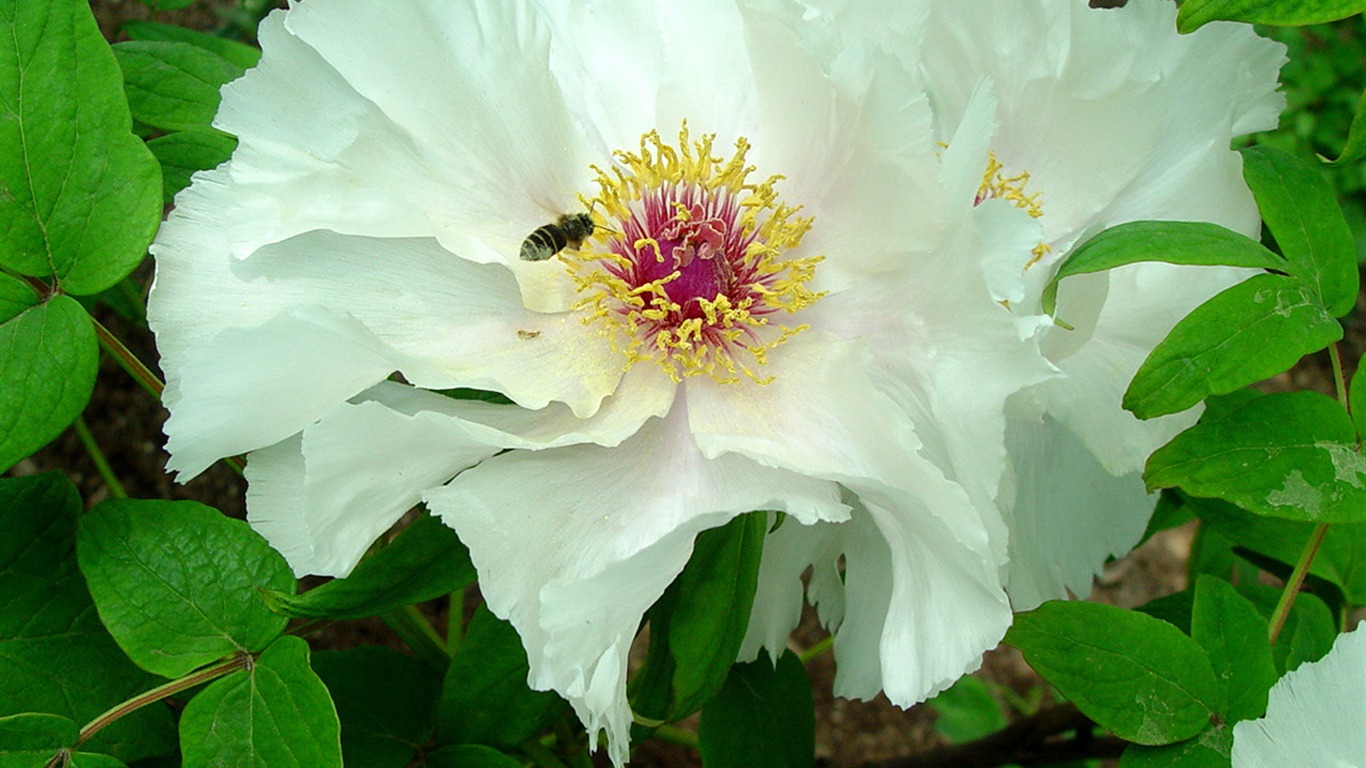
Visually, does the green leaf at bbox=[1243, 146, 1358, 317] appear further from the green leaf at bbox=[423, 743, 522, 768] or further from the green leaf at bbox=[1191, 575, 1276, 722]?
the green leaf at bbox=[423, 743, 522, 768]

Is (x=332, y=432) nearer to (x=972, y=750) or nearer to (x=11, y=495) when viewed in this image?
(x=11, y=495)

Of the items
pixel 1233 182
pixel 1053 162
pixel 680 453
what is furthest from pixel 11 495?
pixel 1233 182

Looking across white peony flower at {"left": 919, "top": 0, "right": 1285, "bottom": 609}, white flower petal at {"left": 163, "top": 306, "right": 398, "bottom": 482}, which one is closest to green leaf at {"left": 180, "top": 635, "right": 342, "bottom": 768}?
white flower petal at {"left": 163, "top": 306, "right": 398, "bottom": 482}

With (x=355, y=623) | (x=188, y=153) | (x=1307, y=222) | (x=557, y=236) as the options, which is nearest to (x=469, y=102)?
(x=557, y=236)

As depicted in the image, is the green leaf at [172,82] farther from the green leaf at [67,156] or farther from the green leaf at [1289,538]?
the green leaf at [1289,538]

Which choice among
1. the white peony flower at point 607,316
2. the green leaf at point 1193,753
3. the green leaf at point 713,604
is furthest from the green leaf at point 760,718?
the green leaf at point 1193,753
